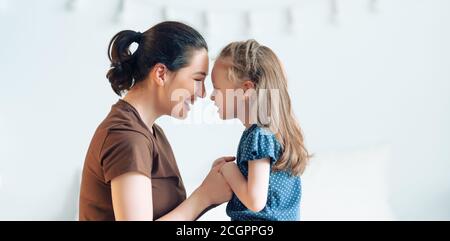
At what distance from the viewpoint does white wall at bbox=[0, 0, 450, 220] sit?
1.77 meters

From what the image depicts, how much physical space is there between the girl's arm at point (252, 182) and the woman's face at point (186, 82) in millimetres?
166

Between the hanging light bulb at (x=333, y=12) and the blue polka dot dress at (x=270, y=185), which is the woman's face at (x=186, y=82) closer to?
the blue polka dot dress at (x=270, y=185)

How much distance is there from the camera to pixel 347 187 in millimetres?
1648

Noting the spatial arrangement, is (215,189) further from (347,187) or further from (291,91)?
(291,91)

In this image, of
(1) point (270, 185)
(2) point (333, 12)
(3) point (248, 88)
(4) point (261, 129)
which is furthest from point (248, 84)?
(2) point (333, 12)

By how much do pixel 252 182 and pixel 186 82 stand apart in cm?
25

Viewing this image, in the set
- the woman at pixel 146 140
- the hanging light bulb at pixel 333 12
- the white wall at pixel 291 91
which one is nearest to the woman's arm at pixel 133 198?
the woman at pixel 146 140

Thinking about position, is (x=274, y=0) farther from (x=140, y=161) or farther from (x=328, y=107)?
(x=140, y=161)

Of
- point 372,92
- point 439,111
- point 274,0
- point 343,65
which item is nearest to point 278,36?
point 274,0

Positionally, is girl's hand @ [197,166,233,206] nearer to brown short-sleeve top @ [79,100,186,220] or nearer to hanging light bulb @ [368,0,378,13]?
brown short-sleeve top @ [79,100,186,220]

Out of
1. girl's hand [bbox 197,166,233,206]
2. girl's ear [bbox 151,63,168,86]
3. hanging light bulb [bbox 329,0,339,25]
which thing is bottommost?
girl's hand [bbox 197,166,233,206]

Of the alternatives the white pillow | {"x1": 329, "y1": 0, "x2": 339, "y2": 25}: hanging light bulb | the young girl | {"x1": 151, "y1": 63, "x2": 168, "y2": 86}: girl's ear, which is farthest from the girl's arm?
{"x1": 329, "y1": 0, "x2": 339, "y2": 25}: hanging light bulb

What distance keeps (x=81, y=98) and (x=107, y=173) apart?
907 mm

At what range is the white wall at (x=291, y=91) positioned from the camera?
1.77m
